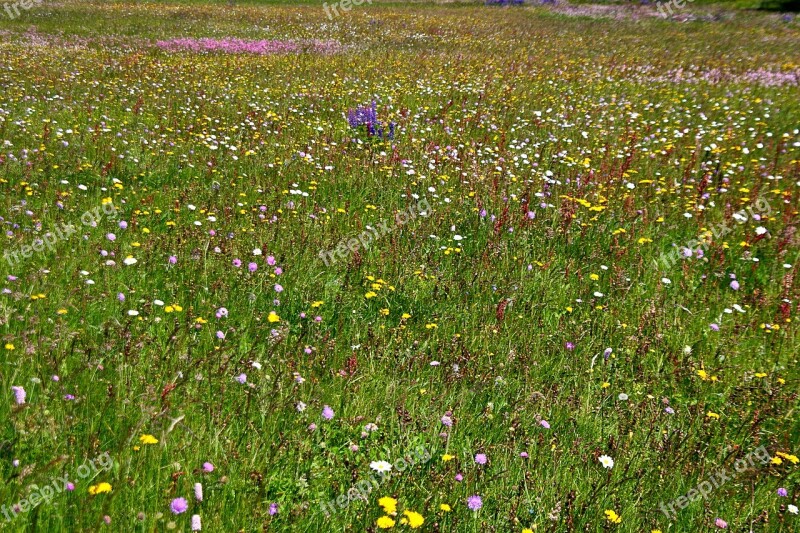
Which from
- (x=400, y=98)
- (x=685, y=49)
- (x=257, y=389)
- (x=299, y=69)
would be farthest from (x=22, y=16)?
(x=257, y=389)

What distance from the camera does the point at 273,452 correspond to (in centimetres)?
263

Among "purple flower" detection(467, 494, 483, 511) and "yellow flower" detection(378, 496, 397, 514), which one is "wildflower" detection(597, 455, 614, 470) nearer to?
"purple flower" detection(467, 494, 483, 511)

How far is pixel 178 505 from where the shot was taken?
2.14m

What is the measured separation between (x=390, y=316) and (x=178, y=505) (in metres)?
2.35

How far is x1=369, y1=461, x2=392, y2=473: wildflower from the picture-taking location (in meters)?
2.67

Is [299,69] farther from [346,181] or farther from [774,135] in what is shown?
[774,135]

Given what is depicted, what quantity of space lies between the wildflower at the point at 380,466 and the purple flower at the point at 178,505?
857 millimetres

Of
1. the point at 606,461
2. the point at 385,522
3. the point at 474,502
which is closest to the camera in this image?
the point at 385,522

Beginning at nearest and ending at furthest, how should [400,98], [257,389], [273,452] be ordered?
[273,452], [257,389], [400,98]

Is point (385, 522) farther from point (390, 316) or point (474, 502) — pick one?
point (390, 316)

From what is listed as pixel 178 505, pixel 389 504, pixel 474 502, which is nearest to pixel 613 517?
pixel 474 502


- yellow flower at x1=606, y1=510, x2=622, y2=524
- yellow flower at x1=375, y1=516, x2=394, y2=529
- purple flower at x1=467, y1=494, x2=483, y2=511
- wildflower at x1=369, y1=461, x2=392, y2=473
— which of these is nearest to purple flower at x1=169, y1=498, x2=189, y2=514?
yellow flower at x1=375, y1=516, x2=394, y2=529

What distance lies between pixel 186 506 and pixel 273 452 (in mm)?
489

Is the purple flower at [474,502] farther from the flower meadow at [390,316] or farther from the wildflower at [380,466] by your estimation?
the wildflower at [380,466]
